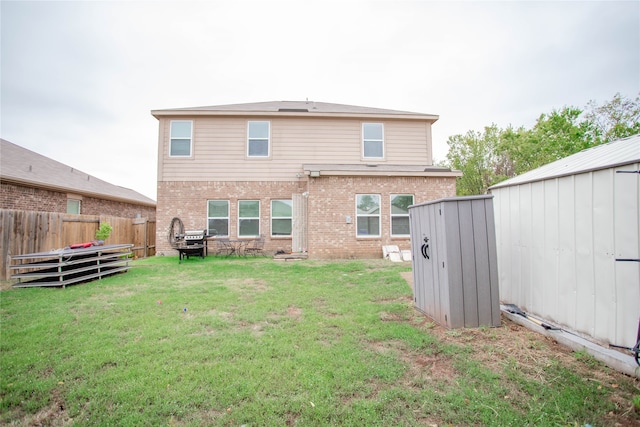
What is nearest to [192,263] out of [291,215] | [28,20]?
[291,215]

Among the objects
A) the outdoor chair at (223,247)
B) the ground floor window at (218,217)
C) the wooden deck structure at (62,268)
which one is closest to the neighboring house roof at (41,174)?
the wooden deck structure at (62,268)

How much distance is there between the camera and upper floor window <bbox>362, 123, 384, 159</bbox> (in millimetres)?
13902

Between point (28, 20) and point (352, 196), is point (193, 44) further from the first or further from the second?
point (352, 196)

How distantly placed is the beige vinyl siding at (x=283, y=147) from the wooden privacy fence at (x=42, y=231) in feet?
10.4

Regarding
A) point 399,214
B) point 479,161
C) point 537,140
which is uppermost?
point 537,140

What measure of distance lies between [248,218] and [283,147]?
365cm

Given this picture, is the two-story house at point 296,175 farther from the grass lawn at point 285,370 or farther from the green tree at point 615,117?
the green tree at point 615,117

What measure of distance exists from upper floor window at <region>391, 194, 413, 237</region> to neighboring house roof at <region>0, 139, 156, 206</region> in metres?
14.6

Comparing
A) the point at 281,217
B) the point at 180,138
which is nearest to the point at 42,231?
the point at 180,138

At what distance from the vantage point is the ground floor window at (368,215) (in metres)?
11.9

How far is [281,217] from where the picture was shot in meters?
13.1

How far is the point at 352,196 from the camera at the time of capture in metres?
11.8

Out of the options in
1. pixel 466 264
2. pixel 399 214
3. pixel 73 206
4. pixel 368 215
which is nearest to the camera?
pixel 466 264

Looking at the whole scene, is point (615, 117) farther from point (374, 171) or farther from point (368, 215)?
point (368, 215)
